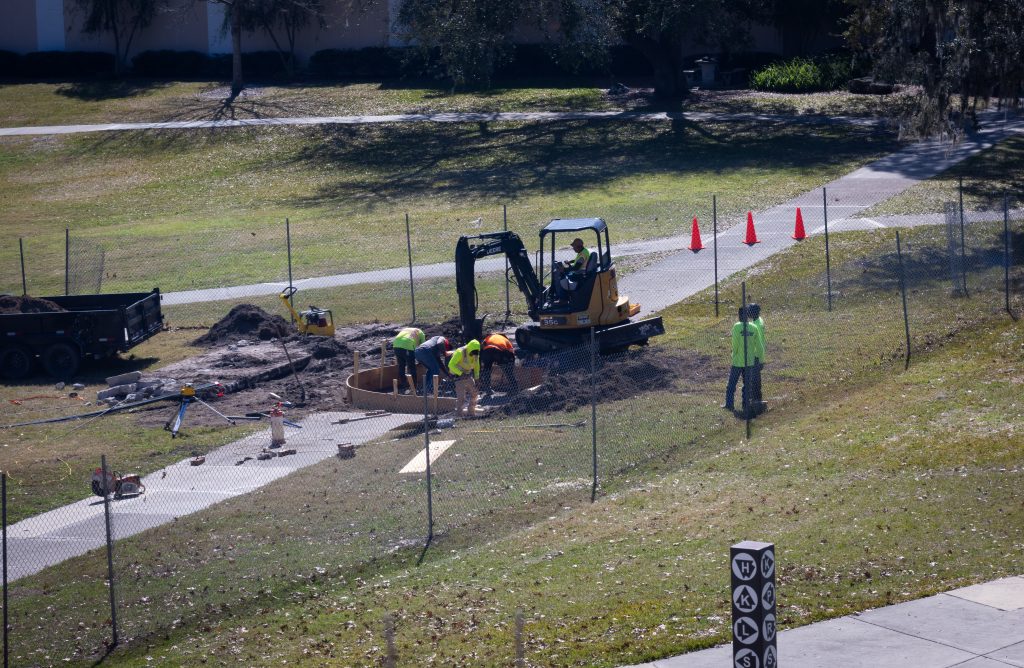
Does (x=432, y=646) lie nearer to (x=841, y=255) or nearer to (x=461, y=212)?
(x=841, y=255)

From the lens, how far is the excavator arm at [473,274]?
72.2ft

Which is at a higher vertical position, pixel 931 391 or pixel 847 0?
pixel 847 0

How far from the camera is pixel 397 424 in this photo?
61.9ft

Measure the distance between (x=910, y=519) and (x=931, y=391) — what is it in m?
5.48

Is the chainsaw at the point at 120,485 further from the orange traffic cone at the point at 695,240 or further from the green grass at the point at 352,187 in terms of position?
the orange traffic cone at the point at 695,240

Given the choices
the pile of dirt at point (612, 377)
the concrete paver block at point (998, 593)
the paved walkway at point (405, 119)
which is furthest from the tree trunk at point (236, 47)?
the concrete paver block at point (998, 593)

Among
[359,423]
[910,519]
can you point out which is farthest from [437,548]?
[359,423]

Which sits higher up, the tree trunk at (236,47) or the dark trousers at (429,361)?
the tree trunk at (236,47)

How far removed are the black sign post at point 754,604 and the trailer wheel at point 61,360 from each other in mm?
18932

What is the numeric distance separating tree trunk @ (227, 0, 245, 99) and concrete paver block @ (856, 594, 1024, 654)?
4990 cm

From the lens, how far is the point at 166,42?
61.9m

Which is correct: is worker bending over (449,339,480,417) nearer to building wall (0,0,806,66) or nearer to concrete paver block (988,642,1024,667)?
concrete paver block (988,642,1024,667)

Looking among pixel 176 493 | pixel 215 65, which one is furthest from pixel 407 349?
pixel 215 65

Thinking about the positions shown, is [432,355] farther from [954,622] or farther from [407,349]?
[954,622]
